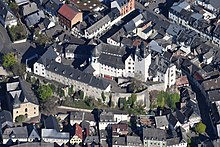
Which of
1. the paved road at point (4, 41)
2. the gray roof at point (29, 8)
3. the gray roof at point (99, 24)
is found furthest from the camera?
the gray roof at point (29, 8)

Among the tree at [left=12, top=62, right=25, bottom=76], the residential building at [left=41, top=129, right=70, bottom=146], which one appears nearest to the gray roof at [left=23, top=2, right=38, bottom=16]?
the tree at [left=12, top=62, right=25, bottom=76]

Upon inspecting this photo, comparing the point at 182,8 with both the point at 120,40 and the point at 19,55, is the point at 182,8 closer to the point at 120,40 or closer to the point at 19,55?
the point at 120,40

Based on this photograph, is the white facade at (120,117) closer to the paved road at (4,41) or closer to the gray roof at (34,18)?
the paved road at (4,41)

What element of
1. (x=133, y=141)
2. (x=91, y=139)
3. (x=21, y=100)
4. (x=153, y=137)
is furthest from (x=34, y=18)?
(x=153, y=137)

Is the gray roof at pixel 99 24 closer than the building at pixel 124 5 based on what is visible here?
Yes

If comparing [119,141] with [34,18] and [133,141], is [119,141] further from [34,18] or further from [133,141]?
[34,18]

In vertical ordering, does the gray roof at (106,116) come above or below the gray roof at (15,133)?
above

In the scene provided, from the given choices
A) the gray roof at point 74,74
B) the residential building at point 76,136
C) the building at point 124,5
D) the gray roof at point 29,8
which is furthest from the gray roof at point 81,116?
the building at point 124,5

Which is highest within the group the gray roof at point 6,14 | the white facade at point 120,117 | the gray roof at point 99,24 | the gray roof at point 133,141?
the gray roof at point 6,14
